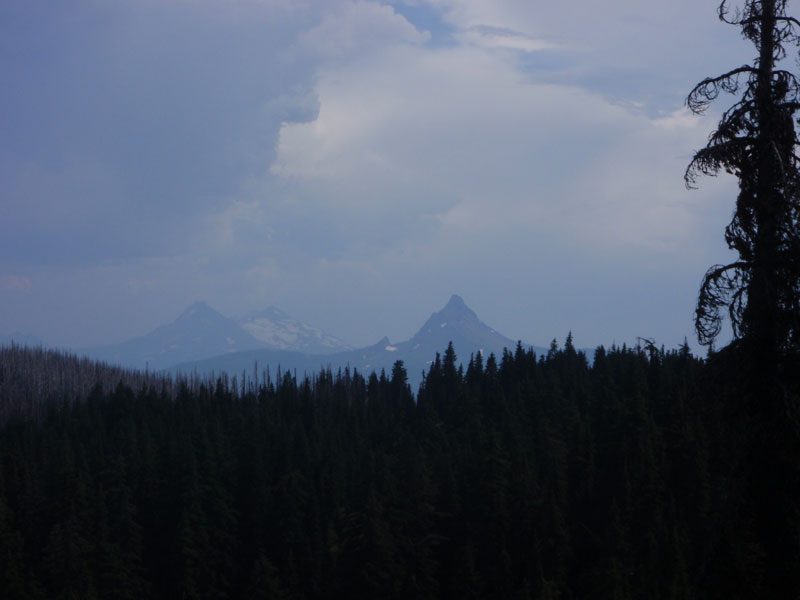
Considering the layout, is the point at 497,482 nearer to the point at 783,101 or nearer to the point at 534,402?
the point at 534,402

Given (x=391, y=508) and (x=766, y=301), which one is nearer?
(x=766, y=301)

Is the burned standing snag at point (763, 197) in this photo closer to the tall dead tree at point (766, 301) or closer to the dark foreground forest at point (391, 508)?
the tall dead tree at point (766, 301)

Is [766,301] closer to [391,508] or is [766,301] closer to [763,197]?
[763,197]

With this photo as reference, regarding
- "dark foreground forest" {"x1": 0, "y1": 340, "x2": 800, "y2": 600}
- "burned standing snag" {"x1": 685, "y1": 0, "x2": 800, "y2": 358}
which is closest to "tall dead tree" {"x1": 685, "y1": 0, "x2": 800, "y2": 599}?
"burned standing snag" {"x1": 685, "y1": 0, "x2": 800, "y2": 358}

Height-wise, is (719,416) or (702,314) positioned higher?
(702,314)

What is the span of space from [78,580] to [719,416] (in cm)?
7227

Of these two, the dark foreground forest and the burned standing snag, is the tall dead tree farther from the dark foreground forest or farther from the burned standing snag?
the dark foreground forest

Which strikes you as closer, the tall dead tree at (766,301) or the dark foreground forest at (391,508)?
the tall dead tree at (766,301)

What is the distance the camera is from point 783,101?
19.0 meters

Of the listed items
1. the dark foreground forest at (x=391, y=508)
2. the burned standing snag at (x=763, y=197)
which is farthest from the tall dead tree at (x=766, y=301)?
the dark foreground forest at (x=391, y=508)

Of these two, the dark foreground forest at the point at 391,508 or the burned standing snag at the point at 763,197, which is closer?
the burned standing snag at the point at 763,197

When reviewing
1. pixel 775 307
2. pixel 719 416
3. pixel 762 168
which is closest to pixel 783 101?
pixel 762 168

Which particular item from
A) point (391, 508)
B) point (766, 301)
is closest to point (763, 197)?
point (766, 301)

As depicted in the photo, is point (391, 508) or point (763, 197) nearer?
point (763, 197)
